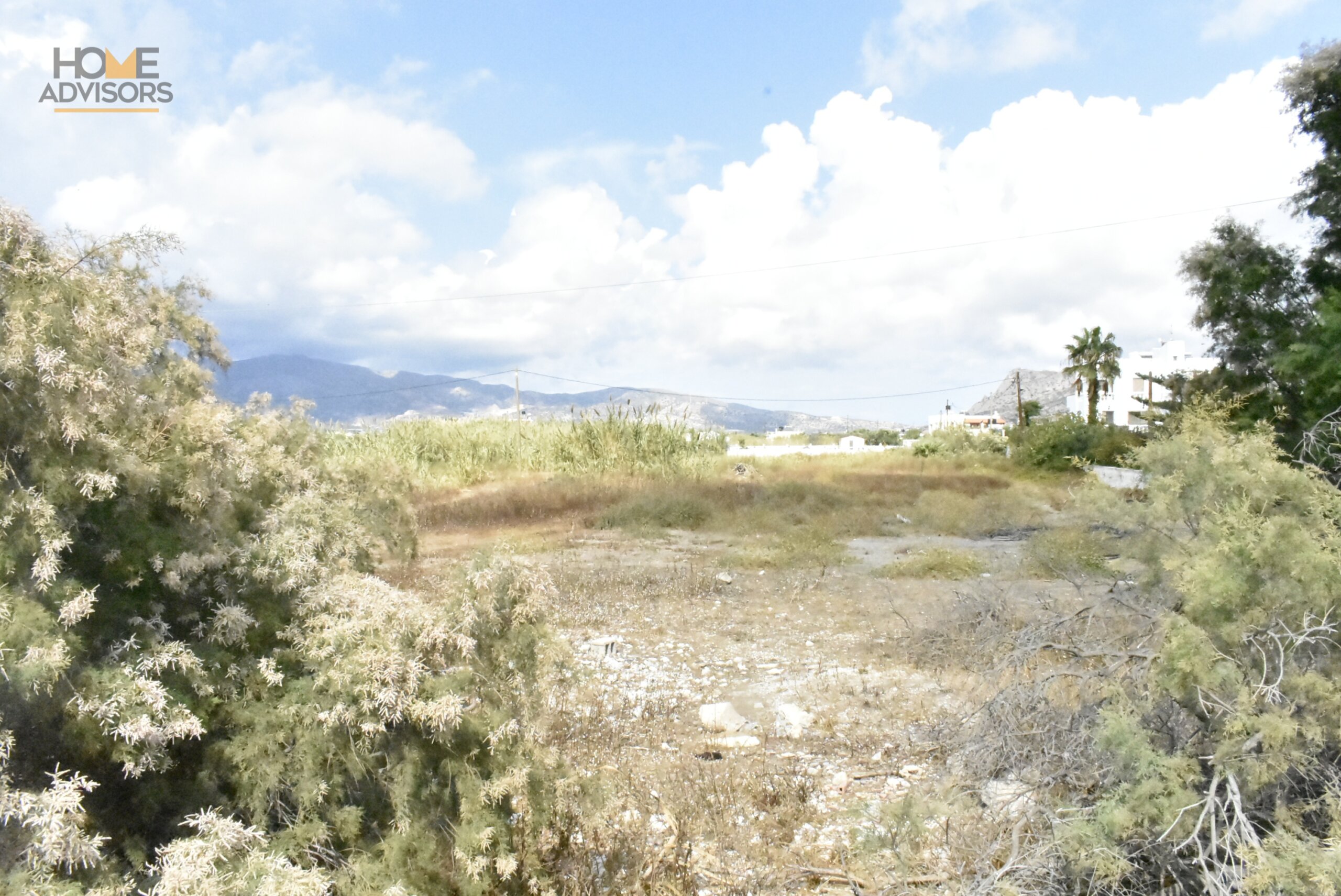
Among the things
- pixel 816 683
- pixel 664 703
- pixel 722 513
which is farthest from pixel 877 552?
pixel 664 703

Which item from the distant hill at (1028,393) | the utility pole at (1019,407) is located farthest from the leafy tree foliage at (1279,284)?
the distant hill at (1028,393)

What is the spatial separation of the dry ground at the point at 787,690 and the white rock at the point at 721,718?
8 centimetres

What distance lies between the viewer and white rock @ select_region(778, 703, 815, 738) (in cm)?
531

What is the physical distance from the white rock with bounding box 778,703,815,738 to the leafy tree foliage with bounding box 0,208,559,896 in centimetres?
266

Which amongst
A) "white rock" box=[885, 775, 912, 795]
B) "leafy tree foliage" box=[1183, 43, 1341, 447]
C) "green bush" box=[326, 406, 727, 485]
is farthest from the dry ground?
"green bush" box=[326, 406, 727, 485]

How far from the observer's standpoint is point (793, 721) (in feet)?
17.9

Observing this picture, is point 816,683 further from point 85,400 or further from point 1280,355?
point 1280,355

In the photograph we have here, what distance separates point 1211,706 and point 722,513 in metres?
13.1

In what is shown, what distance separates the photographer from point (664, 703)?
5891 mm

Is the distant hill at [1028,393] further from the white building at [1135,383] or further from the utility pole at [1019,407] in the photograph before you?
the utility pole at [1019,407]

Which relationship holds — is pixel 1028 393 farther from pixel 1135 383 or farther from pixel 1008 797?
pixel 1008 797

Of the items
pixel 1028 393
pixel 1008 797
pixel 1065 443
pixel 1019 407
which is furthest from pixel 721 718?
pixel 1028 393

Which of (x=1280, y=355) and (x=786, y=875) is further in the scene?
(x=1280, y=355)

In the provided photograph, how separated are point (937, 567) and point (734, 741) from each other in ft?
21.0
